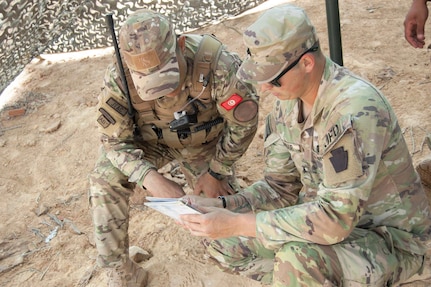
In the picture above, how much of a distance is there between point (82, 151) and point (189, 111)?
1.82 meters

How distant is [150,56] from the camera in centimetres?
277

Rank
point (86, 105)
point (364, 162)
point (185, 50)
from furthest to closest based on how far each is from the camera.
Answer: point (86, 105) < point (185, 50) < point (364, 162)

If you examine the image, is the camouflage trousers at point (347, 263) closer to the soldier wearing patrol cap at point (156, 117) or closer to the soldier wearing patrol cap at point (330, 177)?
the soldier wearing patrol cap at point (330, 177)

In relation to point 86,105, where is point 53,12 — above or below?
above

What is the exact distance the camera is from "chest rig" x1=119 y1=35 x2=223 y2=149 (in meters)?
3.08

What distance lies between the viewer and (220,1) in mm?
6320

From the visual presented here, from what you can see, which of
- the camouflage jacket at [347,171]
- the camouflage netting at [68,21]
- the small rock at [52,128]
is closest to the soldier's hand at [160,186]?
the camouflage jacket at [347,171]

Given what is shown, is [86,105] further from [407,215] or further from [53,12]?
[407,215]

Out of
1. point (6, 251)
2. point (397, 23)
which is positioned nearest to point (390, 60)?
point (397, 23)

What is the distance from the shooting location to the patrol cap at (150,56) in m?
2.79

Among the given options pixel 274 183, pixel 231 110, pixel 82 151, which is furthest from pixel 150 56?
pixel 82 151

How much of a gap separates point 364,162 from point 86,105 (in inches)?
149

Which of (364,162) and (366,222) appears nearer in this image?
(364,162)

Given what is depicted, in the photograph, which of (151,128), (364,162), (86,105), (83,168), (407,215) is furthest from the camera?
(86,105)
